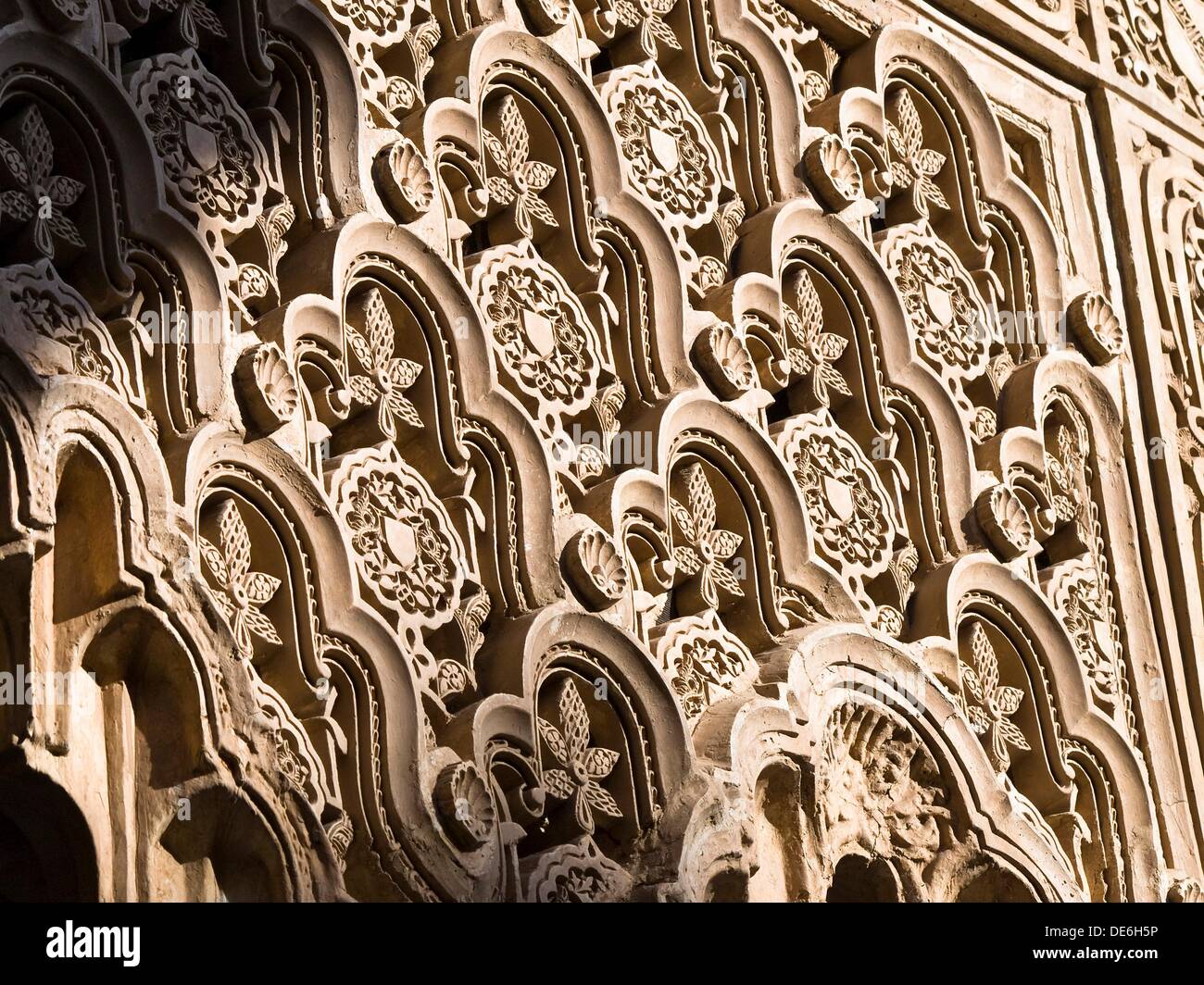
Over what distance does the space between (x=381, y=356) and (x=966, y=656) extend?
3.64 ft

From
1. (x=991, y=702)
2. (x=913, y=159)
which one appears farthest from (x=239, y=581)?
(x=913, y=159)

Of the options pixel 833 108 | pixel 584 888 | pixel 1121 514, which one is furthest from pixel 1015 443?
pixel 584 888

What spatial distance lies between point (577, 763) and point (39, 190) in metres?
0.97

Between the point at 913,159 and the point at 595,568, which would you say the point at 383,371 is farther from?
the point at 913,159

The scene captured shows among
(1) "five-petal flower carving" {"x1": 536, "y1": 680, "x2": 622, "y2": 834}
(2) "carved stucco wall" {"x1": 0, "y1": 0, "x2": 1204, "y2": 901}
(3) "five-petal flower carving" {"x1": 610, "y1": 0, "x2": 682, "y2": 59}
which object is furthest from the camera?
(3) "five-petal flower carving" {"x1": 610, "y1": 0, "x2": 682, "y2": 59}

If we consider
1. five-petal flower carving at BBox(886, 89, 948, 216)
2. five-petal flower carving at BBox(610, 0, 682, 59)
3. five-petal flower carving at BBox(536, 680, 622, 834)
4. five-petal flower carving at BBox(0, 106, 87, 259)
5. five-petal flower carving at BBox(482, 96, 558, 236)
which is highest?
five-petal flower carving at BBox(610, 0, 682, 59)

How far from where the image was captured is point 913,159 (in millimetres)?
Result: 3613

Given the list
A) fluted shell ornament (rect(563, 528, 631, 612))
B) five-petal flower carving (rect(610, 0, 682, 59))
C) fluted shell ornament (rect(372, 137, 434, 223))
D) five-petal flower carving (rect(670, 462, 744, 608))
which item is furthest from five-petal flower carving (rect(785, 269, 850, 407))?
fluted shell ornament (rect(372, 137, 434, 223))

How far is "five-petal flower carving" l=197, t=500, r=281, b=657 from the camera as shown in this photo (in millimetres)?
2414

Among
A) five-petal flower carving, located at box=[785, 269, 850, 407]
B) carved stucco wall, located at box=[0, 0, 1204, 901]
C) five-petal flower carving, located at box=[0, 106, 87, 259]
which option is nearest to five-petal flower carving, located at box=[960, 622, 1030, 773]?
carved stucco wall, located at box=[0, 0, 1204, 901]

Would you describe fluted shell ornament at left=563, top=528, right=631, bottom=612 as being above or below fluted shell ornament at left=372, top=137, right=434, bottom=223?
below

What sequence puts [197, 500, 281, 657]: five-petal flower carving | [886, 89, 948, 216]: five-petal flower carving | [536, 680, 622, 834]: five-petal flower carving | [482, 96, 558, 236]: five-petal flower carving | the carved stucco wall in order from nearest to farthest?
1. the carved stucco wall
2. [197, 500, 281, 657]: five-petal flower carving
3. [536, 680, 622, 834]: five-petal flower carving
4. [482, 96, 558, 236]: five-petal flower carving
5. [886, 89, 948, 216]: five-petal flower carving

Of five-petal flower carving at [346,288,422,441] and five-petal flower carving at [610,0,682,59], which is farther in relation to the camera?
five-petal flower carving at [610,0,682,59]

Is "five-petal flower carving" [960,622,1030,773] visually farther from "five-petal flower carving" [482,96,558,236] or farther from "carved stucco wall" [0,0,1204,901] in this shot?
"five-petal flower carving" [482,96,558,236]
